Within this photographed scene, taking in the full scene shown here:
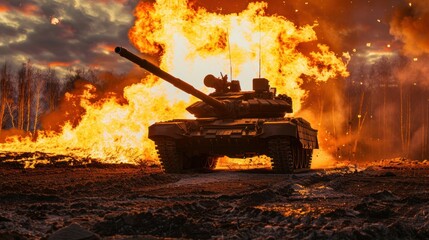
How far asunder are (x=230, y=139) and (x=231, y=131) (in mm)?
225

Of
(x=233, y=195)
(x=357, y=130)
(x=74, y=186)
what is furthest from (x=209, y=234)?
(x=357, y=130)

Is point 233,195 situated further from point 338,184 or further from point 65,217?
point 338,184

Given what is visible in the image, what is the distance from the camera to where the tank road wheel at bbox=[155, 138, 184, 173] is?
524 inches

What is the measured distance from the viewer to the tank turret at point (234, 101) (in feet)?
44.5

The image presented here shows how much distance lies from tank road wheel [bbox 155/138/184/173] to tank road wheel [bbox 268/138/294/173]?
2608 millimetres

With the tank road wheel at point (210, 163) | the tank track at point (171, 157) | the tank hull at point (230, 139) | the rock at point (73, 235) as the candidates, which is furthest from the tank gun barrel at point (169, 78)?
the rock at point (73, 235)

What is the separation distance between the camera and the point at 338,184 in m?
9.80

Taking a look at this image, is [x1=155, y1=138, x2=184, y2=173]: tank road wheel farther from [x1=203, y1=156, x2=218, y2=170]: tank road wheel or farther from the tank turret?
[x1=203, y1=156, x2=218, y2=170]: tank road wheel

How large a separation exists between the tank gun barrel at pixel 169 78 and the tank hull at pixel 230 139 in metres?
0.48

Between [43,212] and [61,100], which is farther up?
[61,100]

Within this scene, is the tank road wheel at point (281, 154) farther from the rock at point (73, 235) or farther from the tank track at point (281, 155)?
the rock at point (73, 235)

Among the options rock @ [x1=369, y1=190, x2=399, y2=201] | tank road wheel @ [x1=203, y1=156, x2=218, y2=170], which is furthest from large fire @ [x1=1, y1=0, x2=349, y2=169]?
rock @ [x1=369, y1=190, x2=399, y2=201]

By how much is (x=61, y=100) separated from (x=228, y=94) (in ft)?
127

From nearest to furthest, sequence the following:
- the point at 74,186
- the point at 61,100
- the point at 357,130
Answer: the point at 74,186 → the point at 61,100 → the point at 357,130
